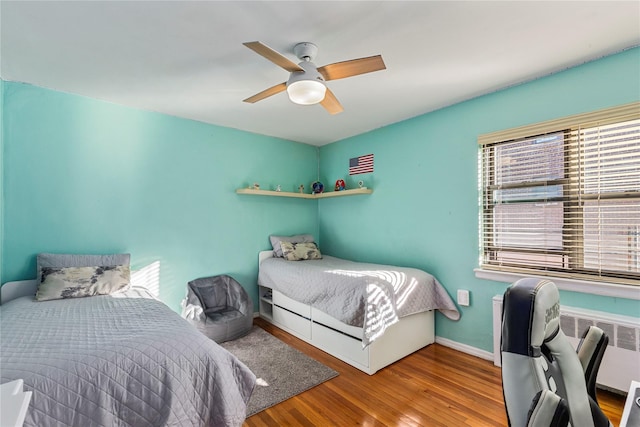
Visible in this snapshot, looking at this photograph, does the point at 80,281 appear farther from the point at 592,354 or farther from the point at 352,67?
the point at 592,354

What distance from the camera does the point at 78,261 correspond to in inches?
100

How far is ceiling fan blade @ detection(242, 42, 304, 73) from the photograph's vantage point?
1.48 metres

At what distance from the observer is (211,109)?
3.03 meters

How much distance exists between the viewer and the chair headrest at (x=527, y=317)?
0.92 m

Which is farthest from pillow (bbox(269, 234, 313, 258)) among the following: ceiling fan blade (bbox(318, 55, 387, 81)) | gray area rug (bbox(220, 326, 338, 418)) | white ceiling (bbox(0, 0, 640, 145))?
ceiling fan blade (bbox(318, 55, 387, 81))

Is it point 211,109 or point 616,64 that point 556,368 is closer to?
point 616,64

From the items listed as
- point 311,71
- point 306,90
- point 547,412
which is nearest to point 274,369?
point 547,412

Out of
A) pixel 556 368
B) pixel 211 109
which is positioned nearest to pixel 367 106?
pixel 211 109

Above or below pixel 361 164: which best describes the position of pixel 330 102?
above

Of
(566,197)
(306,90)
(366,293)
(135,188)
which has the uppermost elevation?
(306,90)

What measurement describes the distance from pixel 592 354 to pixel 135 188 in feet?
11.8

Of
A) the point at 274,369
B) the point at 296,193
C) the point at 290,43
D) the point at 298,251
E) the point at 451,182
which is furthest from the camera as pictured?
the point at 296,193

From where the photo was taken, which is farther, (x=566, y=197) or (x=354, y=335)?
(x=354, y=335)

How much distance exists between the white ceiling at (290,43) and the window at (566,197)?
0.51 m
